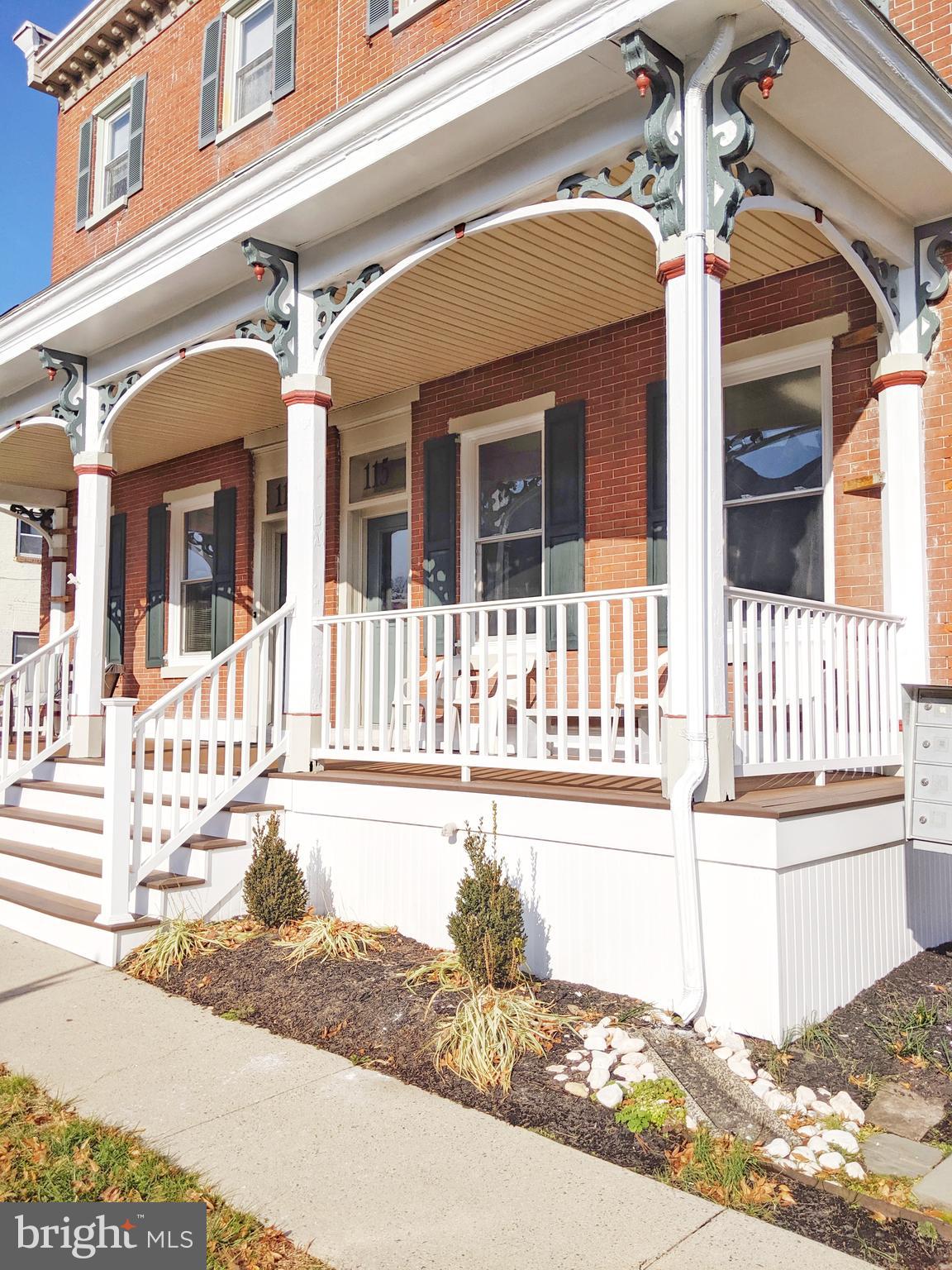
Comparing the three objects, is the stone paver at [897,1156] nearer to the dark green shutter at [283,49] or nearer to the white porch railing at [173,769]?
the white porch railing at [173,769]

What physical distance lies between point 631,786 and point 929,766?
147 cm

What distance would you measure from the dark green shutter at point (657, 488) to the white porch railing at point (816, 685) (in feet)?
4.80

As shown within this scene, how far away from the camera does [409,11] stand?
761 centimetres

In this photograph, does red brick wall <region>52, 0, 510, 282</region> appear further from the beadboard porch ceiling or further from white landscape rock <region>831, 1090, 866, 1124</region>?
white landscape rock <region>831, 1090, 866, 1124</region>

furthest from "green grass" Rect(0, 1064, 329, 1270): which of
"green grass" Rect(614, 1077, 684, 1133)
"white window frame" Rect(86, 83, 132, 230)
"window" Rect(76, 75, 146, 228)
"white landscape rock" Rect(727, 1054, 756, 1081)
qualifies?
"white window frame" Rect(86, 83, 132, 230)

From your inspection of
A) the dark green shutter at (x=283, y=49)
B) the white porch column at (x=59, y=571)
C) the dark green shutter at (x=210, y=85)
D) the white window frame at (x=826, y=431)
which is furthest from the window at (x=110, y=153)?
the white window frame at (x=826, y=431)

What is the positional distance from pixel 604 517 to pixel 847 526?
1.85 m

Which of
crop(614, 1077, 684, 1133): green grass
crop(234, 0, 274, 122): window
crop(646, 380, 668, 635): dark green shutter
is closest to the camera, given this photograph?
crop(614, 1077, 684, 1133): green grass

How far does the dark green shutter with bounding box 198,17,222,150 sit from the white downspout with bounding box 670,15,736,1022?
5.93 m

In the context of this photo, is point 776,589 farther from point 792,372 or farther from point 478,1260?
point 478,1260

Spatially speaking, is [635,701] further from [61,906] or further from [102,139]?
[102,139]

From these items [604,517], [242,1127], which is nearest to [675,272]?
[604,517]

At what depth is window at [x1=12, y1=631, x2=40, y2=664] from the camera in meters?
24.3

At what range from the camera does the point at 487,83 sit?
5398 millimetres
